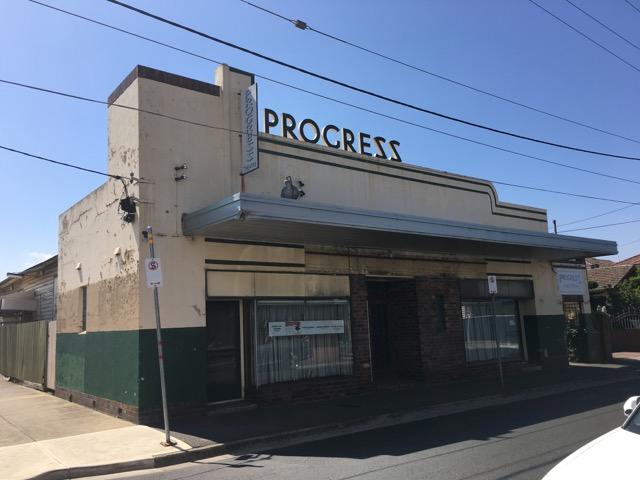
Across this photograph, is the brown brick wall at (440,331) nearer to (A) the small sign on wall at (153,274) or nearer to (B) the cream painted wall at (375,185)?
(B) the cream painted wall at (375,185)

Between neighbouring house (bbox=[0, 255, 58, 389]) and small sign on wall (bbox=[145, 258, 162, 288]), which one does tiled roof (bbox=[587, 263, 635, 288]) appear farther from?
small sign on wall (bbox=[145, 258, 162, 288])

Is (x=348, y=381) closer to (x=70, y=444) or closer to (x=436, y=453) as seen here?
(x=436, y=453)

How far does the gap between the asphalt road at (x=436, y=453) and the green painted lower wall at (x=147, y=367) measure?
2.77 m

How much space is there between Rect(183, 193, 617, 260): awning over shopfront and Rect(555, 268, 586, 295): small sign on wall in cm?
380

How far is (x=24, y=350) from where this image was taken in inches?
748

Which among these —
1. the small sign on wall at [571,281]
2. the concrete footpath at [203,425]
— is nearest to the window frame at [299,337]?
the concrete footpath at [203,425]

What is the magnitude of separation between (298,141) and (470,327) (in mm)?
7889

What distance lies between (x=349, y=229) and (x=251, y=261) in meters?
2.32

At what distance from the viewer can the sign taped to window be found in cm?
1259

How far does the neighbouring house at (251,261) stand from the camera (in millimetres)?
11047

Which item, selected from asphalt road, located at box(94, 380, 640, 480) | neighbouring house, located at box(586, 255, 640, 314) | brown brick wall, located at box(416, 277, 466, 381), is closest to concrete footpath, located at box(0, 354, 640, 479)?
asphalt road, located at box(94, 380, 640, 480)

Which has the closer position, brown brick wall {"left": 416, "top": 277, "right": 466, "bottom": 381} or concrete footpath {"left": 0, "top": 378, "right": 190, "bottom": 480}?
concrete footpath {"left": 0, "top": 378, "right": 190, "bottom": 480}

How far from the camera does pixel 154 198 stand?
11188mm

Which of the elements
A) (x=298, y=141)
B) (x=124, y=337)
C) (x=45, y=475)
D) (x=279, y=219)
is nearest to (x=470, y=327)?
(x=298, y=141)
